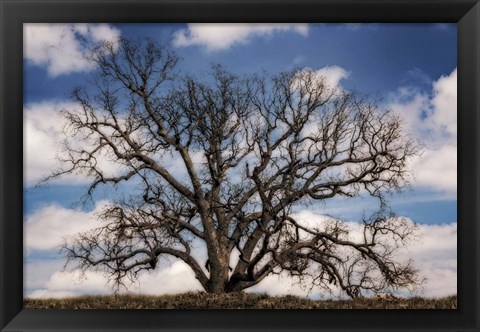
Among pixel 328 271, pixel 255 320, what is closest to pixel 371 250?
pixel 328 271

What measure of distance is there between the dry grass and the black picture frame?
377 mm

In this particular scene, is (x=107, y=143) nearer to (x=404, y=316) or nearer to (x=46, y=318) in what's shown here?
(x=46, y=318)

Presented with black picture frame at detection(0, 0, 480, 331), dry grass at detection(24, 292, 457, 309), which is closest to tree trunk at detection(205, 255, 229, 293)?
dry grass at detection(24, 292, 457, 309)

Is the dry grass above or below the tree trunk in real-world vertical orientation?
below

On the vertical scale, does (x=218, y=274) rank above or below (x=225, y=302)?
above

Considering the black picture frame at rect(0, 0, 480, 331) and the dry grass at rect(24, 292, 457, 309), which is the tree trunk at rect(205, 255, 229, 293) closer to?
the dry grass at rect(24, 292, 457, 309)

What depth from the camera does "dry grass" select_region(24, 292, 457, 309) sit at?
199 inches
